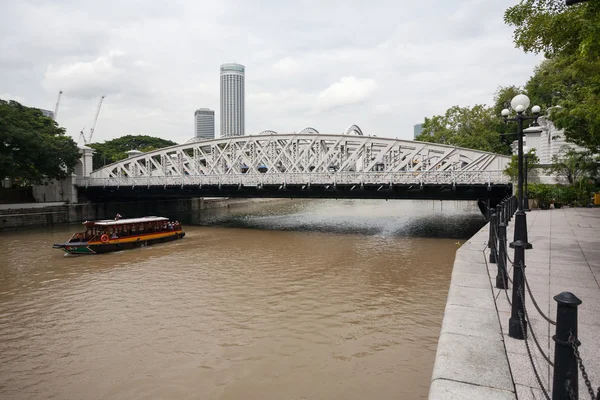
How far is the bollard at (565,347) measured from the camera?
3.51 metres

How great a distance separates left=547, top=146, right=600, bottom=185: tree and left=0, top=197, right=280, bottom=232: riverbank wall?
3724cm

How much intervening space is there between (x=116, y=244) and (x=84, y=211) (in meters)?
24.0

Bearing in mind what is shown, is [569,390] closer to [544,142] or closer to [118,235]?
[118,235]

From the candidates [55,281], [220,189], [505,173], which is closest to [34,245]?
[55,281]

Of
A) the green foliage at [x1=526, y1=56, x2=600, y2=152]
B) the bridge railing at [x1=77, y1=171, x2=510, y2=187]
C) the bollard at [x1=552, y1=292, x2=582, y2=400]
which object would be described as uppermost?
the green foliage at [x1=526, y1=56, x2=600, y2=152]

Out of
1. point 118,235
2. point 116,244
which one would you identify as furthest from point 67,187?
point 116,244

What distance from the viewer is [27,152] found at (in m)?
39.1

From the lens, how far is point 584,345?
19.3ft

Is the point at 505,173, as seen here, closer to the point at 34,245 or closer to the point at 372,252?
the point at 372,252

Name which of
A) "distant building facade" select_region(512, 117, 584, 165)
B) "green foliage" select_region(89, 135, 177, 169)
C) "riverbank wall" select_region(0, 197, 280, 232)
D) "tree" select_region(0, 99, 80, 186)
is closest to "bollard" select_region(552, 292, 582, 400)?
"distant building facade" select_region(512, 117, 584, 165)

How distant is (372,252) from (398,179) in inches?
324

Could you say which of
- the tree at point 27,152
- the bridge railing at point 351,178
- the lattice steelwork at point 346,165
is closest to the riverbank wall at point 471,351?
the bridge railing at point 351,178

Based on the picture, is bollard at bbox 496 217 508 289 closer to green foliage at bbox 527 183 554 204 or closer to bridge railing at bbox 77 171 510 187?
bridge railing at bbox 77 171 510 187

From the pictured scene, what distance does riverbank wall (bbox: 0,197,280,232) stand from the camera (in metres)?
37.6
